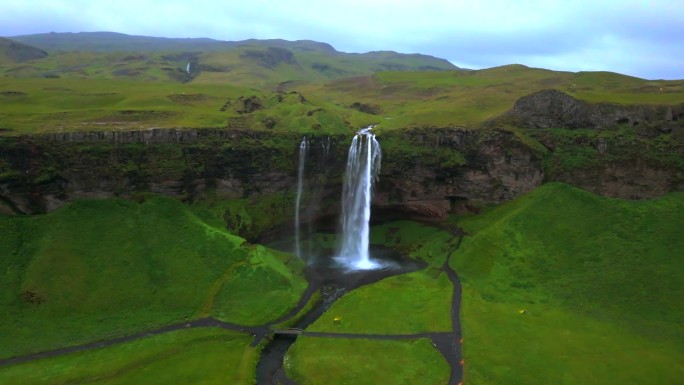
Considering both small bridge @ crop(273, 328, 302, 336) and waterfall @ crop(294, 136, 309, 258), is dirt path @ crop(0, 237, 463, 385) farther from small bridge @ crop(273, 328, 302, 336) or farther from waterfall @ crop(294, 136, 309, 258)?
waterfall @ crop(294, 136, 309, 258)

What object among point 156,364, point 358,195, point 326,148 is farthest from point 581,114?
point 156,364

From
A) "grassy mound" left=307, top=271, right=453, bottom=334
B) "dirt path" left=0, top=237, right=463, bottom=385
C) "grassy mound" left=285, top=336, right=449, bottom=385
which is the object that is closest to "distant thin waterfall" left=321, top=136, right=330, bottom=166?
"grassy mound" left=307, top=271, right=453, bottom=334

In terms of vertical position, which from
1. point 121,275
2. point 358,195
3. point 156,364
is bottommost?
point 156,364

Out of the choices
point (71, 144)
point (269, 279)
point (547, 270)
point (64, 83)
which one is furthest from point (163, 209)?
point (64, 83)

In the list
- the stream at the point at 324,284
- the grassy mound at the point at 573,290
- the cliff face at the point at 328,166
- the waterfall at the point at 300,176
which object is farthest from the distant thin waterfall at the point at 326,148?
the grassy mound at the point at 573,290

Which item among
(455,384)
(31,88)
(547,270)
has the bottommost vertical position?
(455,384)

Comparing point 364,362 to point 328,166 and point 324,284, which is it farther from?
point 328,166

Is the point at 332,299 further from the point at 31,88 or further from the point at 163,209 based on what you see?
the point at 31,88
